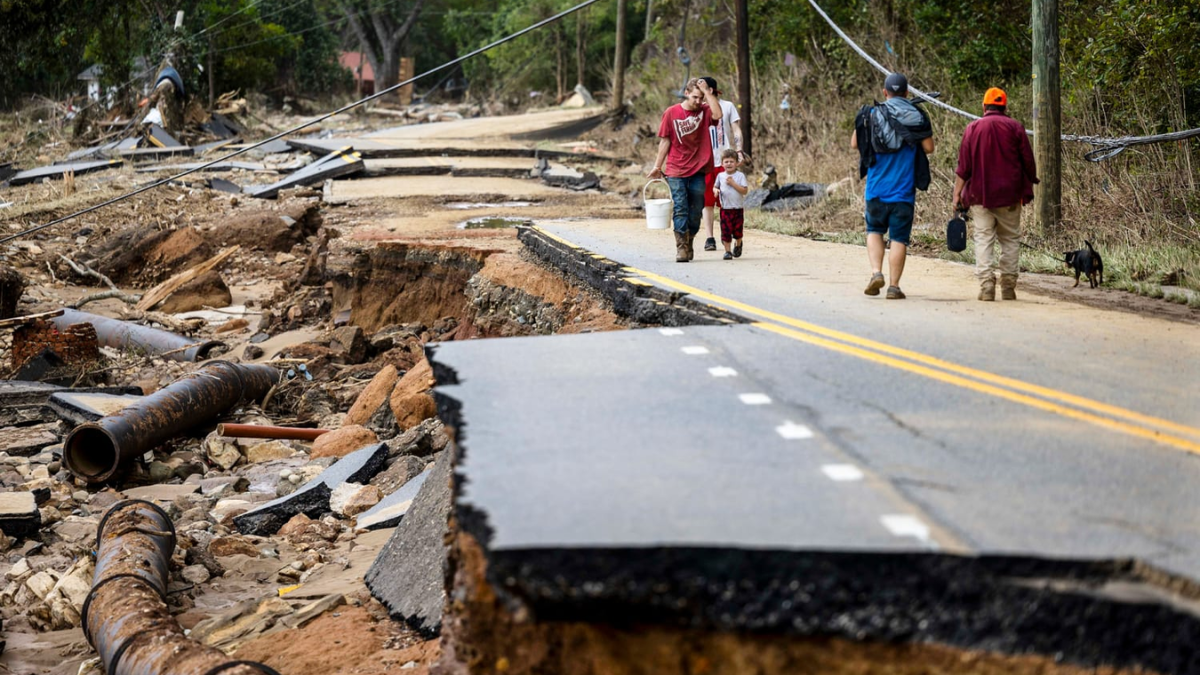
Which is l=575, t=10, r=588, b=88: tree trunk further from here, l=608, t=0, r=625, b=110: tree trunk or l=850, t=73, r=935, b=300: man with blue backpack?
l=850, t=73, r=935, b=300: man with blue backpack

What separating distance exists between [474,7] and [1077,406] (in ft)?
210

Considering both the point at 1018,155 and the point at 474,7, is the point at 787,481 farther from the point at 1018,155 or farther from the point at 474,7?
the point at 474,7

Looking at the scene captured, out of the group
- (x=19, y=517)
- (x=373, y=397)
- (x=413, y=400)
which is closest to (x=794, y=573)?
(x=19, y=517)

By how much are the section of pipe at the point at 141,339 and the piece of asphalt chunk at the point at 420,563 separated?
829 cm

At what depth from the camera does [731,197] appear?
1139 centimetres

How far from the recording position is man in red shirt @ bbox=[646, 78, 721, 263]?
35.9 ft

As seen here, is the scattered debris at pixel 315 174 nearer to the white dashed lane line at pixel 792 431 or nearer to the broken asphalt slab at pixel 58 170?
the broken asphalt slab at pixel 58 170

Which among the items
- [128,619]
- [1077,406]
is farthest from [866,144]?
[128,619]

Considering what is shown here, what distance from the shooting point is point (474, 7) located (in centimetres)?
6562

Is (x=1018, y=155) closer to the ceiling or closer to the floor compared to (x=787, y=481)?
closer to the ceiling

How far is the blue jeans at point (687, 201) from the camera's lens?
11.0 meters

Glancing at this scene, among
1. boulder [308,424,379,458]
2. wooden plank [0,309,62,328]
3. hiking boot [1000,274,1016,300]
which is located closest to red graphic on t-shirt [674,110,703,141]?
hiking boot [1000,274,1016,300]

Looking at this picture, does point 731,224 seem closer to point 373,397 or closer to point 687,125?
point 687,125

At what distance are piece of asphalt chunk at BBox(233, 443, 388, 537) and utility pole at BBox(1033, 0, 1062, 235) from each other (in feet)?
23.0
